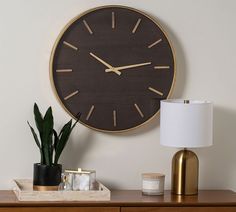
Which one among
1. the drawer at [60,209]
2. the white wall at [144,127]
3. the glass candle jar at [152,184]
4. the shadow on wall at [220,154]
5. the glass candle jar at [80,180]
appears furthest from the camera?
the shadow on wall at [220,154]

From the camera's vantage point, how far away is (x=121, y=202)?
8.88 feet

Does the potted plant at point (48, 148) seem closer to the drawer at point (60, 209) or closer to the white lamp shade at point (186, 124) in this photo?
the drawer at point (60, 209)

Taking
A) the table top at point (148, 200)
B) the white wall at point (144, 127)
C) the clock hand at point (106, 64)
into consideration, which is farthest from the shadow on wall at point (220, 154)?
the clock hand at point (106, 64)

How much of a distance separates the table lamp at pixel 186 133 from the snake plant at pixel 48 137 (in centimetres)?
41

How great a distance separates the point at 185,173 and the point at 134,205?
327 millimetres

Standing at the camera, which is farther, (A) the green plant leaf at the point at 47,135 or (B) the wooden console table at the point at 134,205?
(A) the green plant leaf at the point at 47,135

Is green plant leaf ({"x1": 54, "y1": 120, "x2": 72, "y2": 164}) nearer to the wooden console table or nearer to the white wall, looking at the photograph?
the white wall

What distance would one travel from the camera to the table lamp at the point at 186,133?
9.25ft

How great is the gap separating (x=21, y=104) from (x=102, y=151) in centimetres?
42

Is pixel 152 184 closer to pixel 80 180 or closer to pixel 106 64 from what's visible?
pixel 80 180

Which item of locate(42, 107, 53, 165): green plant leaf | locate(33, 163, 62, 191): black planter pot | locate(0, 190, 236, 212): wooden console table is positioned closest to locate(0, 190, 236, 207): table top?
locate(0, 190, 236, 212): wooden console table

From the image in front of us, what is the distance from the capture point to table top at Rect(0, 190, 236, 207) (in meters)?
2.67

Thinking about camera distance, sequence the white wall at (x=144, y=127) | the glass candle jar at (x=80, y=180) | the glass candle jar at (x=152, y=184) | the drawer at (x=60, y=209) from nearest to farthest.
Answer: the drawer at (x=60, y=209) → the glass candle jar at (x=80, y=180) → the glass candle jar at (x=152, y=184) → the white wall at (x=144, y=127)

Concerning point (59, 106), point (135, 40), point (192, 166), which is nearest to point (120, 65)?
point (135, 40)
